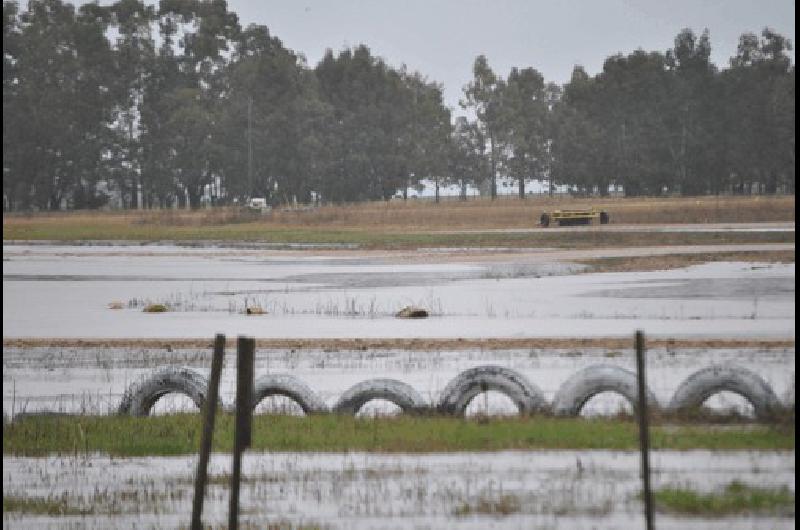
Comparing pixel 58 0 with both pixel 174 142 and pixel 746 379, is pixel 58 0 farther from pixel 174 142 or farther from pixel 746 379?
pixel 746 379

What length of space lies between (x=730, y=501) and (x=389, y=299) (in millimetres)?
23301

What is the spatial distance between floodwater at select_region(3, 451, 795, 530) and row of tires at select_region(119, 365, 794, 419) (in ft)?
4.87

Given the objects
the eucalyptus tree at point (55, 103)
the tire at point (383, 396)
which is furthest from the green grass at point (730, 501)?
the eucalyptus tree at point (55, 103)

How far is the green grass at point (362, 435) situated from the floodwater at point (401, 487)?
13.3 inches

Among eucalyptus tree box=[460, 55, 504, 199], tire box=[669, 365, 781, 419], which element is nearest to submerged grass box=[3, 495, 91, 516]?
tire box=[669, 365, 781, 419]

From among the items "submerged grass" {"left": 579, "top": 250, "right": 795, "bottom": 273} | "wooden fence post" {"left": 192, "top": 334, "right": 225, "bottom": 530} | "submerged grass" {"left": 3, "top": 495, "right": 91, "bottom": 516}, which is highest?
"wooden fence post" {"left": 192, "top": 334, "right": 225, "bottom": 530}

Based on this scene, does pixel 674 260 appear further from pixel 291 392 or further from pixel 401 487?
pixel 401 487

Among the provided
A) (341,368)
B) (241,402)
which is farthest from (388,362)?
(241,402)

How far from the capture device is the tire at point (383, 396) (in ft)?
50.2

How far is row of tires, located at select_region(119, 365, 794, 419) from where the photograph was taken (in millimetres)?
14078

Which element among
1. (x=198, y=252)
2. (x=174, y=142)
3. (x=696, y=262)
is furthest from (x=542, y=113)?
(x=696, y=262)

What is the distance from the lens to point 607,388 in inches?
569

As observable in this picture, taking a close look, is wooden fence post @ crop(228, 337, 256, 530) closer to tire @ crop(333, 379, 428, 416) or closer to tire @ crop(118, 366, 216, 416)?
tire @ crop(333, 379, 428, 416)

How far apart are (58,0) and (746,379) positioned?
121471 mm
